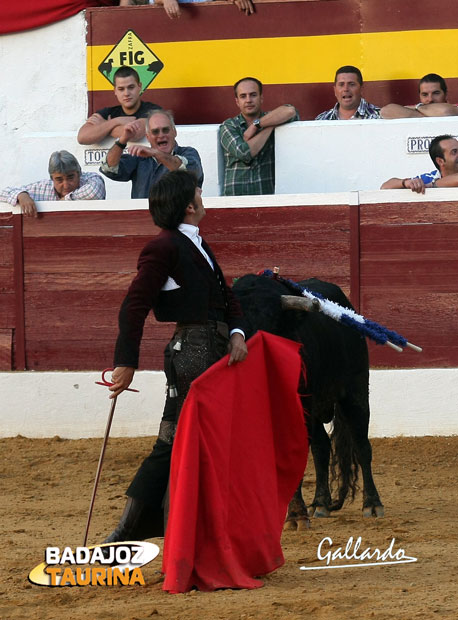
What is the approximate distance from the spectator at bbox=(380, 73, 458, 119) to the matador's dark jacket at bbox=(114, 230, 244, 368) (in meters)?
3.92

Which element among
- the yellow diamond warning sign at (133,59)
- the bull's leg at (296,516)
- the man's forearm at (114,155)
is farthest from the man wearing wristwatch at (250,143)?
the bull's leg at (296,516)

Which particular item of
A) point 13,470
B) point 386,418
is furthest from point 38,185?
point 386,418

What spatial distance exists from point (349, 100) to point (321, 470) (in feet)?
10.2

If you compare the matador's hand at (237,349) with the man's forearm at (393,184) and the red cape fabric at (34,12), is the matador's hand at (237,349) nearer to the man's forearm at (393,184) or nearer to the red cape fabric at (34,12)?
the man's forearm at (393,184)

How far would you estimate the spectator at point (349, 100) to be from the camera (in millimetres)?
7109

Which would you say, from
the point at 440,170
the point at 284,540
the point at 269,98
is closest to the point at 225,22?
the point at 269,98

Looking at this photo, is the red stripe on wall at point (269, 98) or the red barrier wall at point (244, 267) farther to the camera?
the red stripe on wall at point (269, 98)

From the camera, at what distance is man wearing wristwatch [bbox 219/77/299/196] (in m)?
7.04

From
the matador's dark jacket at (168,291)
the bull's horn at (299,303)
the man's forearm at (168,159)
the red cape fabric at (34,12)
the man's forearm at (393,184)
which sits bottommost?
the bull's horn at (299,303)

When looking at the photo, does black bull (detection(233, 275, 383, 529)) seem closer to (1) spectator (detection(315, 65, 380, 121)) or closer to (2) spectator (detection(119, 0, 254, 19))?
(1) spectator (detection(315, 65, 380, 121))

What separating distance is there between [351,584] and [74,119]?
212 inches

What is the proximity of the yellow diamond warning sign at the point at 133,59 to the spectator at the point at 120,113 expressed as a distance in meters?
0.59

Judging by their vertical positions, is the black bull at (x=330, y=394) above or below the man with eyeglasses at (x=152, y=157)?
below

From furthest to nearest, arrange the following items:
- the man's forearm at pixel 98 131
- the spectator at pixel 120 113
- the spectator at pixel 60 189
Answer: the man's forearm at pixel 98 131 → the spectator at pixel 120 113 → the spectator at pixel 60 189
